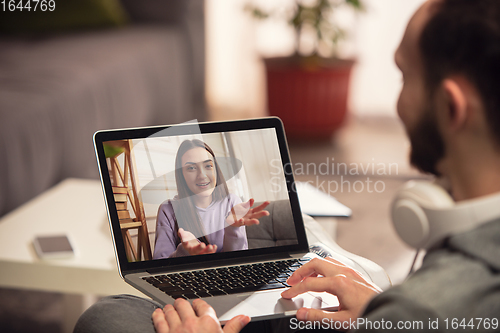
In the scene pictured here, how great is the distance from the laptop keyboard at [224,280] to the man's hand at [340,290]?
5 cm

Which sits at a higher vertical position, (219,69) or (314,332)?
(219,69)

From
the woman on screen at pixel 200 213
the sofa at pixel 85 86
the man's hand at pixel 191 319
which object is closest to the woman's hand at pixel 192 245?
the woman on screen at pixel 200 213

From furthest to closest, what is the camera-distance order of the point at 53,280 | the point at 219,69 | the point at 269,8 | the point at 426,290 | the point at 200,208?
the point at 219,69
the point at 269,8
the point at 53,280
the point at 200,208
the point at 426,290

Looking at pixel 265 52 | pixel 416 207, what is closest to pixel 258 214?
pixel 416 207

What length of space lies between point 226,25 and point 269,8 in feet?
1.11

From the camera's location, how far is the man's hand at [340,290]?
22.8 inches

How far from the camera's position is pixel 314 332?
63 centimetres

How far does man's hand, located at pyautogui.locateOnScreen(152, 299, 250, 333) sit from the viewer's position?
0.56 metres

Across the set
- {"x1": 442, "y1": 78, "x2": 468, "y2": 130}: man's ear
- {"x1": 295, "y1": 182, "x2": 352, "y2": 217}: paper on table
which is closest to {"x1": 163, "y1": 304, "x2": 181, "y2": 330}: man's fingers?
{"x1": 442, "y1": 78, "x2": 468, "y2": 130}: man's ear

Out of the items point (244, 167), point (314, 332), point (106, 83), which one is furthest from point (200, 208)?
point (106, 83)

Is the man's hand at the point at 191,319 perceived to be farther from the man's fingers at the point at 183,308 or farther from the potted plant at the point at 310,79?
the potted plant at the point at 310,79

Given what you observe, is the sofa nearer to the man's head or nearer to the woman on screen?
the woman on screen

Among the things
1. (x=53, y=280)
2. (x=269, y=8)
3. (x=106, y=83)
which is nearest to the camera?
(x=53, y=280)

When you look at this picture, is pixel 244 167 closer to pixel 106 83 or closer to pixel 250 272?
pixel 250 272
